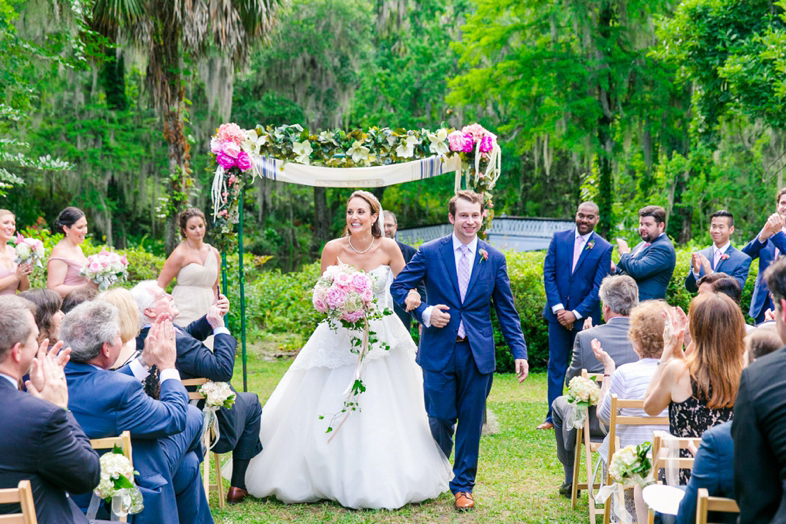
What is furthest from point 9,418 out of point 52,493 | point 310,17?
point 310,17

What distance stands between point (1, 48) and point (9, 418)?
769cm

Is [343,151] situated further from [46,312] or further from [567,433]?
[46,312]

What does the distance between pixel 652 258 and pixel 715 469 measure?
427 cm

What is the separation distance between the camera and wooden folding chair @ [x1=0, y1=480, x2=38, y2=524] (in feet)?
7.78

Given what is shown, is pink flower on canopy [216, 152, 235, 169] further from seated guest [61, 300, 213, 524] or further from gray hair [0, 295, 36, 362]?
gray hair [0, 295, 36, 362]

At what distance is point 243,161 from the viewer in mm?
6723

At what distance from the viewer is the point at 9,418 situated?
247cm

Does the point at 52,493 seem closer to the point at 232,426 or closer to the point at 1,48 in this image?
the point at 232,426

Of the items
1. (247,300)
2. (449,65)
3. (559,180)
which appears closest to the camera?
(247,300)

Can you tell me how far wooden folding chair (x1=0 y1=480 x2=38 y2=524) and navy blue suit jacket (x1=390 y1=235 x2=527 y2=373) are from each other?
2754mm

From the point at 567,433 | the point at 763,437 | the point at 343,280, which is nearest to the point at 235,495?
the point at 343,280

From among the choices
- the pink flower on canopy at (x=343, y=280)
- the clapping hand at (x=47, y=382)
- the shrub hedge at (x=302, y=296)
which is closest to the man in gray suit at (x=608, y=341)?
the pink flower on canopy at (x=343, y=280)

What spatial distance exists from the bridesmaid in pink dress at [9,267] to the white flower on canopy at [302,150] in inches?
94.8

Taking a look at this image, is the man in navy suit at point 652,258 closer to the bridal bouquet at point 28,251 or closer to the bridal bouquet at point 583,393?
the bridal bouquet at point 583,393
